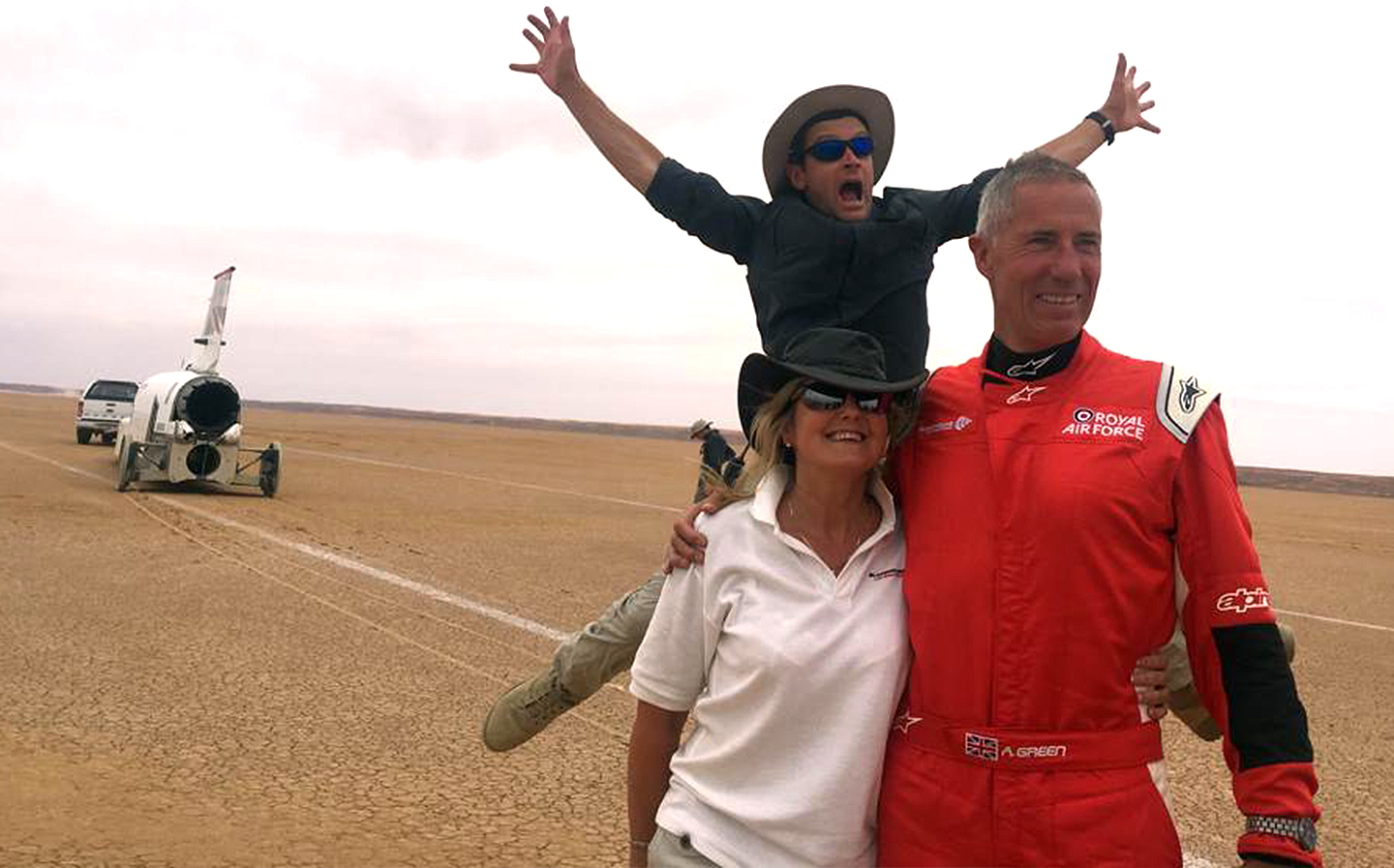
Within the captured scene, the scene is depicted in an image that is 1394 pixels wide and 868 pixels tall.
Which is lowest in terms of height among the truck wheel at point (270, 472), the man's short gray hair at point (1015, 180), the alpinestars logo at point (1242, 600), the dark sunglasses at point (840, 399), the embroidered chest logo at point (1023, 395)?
the truck wheel at point (270, 472)

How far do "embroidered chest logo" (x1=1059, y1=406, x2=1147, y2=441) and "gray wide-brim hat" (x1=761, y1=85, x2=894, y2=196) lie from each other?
1.56 m

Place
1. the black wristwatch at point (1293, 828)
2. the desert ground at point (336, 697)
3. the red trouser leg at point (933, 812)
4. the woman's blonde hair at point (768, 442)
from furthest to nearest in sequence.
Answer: the desert ground at point (336, 697), the woman's blonde hair at point (768, 442), the red trouser leg at point (933, 812), the black wristwatch at point (1293, 828)

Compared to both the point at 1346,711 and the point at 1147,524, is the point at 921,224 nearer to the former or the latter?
the point at 1147,524

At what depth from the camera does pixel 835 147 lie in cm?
330

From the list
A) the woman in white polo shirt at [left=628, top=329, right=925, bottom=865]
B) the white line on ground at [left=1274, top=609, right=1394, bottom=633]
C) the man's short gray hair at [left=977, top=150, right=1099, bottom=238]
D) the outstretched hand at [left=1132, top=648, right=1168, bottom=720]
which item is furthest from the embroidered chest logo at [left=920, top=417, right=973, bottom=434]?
the white line on ground at [left=1274, top=609, right=1394, bottom=633]

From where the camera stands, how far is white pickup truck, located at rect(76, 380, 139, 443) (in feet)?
97.3

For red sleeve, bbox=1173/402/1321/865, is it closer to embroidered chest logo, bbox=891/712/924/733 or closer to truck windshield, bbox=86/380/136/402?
embroidered chest logo, bbox=891/712/924/733

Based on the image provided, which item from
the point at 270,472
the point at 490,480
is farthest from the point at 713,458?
the point at 490,480

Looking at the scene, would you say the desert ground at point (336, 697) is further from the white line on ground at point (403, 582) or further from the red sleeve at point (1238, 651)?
the red sleeve at point (1238, 651)

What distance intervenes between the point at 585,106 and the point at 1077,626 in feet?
7.89

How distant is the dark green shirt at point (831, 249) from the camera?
3.16 m

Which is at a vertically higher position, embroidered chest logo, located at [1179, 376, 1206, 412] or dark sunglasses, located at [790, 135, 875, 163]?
dark sunglasses, located at [790, 135, 875, 163]

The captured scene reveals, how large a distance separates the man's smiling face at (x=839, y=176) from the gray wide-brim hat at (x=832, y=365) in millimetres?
933

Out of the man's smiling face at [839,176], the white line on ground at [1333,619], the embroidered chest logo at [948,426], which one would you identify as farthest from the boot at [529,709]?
the white line on ground at [1333,619]
